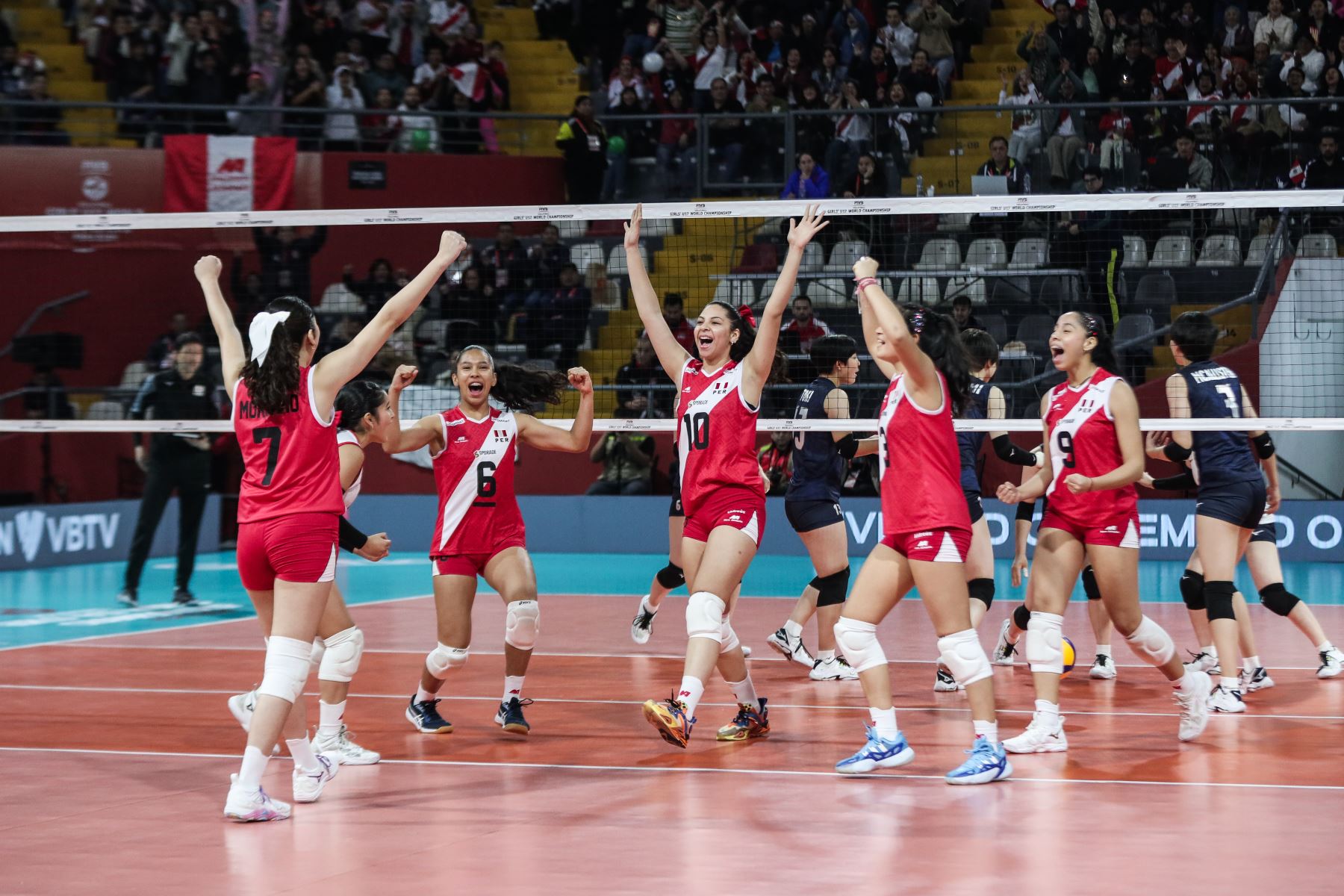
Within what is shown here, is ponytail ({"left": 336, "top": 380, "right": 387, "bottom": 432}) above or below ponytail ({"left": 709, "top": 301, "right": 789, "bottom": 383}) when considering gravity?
below

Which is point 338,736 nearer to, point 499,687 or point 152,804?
point 152,804

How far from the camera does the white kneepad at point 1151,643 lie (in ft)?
25.2

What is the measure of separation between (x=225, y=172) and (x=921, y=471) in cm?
1584

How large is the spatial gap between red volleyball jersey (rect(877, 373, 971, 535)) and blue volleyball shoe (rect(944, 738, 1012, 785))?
3.34ft

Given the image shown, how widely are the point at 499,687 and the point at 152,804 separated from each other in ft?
10.8

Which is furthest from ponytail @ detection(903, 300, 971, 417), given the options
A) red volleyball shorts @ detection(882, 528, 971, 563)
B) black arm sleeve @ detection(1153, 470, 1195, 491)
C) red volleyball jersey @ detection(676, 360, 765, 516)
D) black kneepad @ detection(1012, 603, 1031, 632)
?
black arm sleeve @ detection(1153, 470, 1195, 491)

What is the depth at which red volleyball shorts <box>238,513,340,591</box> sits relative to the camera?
6.36m

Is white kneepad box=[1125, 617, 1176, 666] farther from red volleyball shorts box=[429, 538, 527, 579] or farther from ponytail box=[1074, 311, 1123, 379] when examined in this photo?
red volleyball shorts box=[429, 538, 527, 579]

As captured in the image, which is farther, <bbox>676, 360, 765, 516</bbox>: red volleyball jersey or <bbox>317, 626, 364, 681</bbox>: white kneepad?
<bbox>676, 360, 765, 516</bbox>: red volleyball jersey

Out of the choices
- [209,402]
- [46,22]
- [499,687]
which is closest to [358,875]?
[499,687]

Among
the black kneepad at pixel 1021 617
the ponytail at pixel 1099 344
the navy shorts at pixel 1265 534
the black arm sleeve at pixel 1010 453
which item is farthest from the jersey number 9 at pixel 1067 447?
the navy shorts at pixel 1265 534

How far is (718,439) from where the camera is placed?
25.2 feet

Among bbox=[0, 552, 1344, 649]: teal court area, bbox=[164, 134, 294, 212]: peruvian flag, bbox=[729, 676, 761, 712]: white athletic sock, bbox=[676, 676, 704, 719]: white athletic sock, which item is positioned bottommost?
bbox=[0, 552, 1344, 649]: teal court area

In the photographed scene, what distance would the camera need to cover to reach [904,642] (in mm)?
11641
